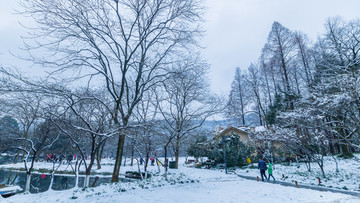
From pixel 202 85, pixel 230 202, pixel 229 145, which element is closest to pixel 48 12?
pixel 230 202

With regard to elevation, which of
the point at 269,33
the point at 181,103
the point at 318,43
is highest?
the point at 269,33

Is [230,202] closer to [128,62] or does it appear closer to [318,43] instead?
[128,62]

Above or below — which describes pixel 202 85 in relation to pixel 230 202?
above

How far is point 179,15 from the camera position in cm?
901

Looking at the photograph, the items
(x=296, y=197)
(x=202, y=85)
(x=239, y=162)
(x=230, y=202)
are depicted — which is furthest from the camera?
(x=239, y=162)

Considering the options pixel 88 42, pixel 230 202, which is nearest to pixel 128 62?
pixel 88 42

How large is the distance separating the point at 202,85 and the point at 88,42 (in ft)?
31.4

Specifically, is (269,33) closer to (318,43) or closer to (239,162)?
(318,43)

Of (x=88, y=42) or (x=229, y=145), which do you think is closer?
(x=88, y=42)

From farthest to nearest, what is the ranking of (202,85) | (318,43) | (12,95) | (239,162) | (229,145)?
(229,145) < (239,162) < (318,43) < (202,85) < (12,95)

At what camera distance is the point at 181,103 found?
1880 cm

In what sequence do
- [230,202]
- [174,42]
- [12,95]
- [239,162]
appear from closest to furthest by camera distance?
[12,95], [230,202], [174,42], [239,162]

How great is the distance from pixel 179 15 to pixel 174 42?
58.0 inches

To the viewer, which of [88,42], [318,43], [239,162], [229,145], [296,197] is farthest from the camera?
[229,145]
